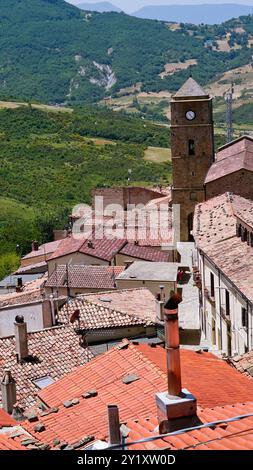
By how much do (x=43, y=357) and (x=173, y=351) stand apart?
12.1m

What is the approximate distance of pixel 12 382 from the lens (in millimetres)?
17875

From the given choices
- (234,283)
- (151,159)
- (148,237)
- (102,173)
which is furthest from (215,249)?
(151,159)

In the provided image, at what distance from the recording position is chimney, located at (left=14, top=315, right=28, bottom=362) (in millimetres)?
20766

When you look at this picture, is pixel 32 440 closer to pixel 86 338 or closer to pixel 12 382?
pixel 12 382

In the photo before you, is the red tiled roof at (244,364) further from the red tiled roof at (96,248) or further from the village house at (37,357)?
the red tiled roof at (96,248)

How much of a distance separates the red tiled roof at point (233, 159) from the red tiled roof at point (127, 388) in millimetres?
24423

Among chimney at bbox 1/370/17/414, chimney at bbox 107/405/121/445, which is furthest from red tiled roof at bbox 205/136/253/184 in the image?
chimney at bbox 107/405/121/445

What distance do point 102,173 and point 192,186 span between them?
46.0m

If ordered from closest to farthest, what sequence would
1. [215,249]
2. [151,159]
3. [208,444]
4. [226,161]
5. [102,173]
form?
[208,444] → [215,249] → [226,161] → [102,173] → [151,159]

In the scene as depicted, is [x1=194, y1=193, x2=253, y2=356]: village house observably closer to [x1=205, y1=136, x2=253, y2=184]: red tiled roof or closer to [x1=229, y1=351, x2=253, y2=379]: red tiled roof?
[x1=229, y1=351, x2=253, y2=379]: red tiled roof

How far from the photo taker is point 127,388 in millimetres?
13992

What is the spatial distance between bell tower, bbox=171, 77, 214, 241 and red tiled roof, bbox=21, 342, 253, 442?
30.2 metres

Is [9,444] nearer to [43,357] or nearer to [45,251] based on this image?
[43,357]

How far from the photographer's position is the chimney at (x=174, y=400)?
9.59 meters
